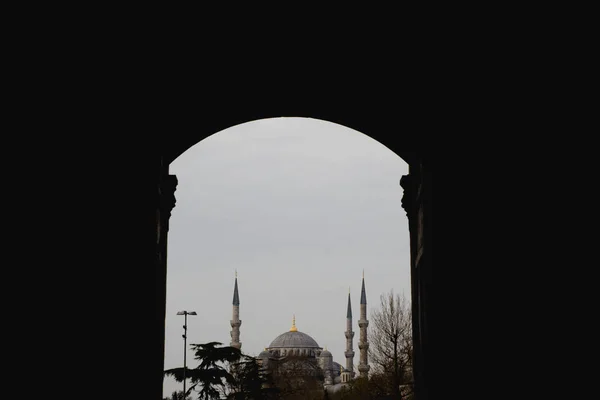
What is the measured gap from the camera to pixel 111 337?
10.3 m

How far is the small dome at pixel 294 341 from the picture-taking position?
14962 cm

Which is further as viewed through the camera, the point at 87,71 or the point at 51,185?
the point at 87,71

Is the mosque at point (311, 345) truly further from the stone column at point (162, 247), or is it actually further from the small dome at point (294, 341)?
the stone column at point (162, 247)

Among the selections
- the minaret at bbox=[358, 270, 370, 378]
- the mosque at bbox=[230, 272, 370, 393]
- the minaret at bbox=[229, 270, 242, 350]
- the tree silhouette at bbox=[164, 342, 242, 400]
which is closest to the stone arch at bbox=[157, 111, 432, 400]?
the tree silhouette at bbox=[164, 342, 242, 400]

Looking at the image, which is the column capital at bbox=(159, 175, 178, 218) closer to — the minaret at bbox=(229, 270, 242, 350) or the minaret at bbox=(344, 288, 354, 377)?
the minaret at bbox=(229, 270, 242, 350)

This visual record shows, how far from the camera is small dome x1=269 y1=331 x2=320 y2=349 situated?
491 ft

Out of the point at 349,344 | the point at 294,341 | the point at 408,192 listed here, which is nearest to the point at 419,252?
the point at 408,192

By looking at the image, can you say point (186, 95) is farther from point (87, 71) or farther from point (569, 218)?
point (569, 218)

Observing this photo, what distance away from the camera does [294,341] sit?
150125 mm

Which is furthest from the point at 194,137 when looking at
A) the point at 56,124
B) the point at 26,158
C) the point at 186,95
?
the point at 26,158

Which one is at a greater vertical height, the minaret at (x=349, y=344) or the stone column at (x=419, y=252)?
the minaret at (x=349, y=344)

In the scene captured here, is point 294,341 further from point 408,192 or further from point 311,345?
point 408,192

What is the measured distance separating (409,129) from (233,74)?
255 cm

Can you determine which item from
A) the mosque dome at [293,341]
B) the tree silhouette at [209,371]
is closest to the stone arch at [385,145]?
the tree silhouette at [209,371]
